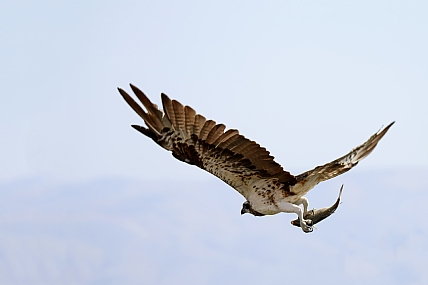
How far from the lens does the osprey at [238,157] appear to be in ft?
37.2

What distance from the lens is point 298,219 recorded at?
1249 cm

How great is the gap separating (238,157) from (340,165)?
1977mm

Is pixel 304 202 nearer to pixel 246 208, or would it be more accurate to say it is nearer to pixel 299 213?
pixel 299 213

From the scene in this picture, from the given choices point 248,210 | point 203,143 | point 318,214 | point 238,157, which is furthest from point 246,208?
point 203,143

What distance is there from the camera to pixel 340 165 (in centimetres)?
1270

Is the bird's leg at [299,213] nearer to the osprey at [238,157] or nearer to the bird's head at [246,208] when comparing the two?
the osprey at [238,157]

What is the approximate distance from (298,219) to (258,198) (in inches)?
28.0

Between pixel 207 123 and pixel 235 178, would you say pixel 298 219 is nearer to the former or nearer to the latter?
pixel 235 178

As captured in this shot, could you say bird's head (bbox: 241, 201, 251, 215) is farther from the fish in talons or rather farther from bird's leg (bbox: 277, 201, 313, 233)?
the fish in talons

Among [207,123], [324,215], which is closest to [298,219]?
[324,215]

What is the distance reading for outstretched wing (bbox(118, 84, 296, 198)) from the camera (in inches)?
445

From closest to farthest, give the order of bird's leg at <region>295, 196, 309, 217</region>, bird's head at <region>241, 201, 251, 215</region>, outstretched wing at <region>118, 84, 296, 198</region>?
outstretched wing at <region>118, 84, 296, 198</region>
bird's leg at <region>295, 196, 309, 217</region>
bird's head at <region>241, 201, 251, 215</region>

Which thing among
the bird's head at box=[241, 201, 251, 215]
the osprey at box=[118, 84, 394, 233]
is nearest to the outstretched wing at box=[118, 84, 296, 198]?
the osprey at box=[118, 84, 394, 233]

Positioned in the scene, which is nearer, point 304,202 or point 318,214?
point 304,202
